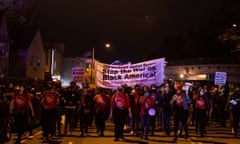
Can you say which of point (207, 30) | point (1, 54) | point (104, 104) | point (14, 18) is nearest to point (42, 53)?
point (14, 18)

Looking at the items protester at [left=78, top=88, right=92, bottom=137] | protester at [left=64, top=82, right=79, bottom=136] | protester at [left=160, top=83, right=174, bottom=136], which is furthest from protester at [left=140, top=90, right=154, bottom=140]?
protester at [left=64, top=82, right=79, bottom=136]

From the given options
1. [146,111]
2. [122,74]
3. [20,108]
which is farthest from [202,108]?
[20,108]

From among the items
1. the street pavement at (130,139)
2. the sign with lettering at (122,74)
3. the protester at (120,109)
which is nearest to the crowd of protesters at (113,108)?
the protester at (120,109)

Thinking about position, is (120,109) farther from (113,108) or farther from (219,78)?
(219,78)

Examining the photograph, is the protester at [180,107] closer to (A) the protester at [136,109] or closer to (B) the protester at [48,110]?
(A) the protester at [136,109]

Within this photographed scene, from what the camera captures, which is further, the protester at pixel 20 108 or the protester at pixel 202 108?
the protester at pixel 202 108

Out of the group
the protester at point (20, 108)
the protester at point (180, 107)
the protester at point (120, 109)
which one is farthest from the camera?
the protester at point (180, 107)

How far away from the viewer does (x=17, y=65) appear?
179ft

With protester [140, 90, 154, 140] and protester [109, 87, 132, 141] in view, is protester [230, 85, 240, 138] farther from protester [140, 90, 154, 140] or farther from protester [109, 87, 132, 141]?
protester [109, 87, 132, 141]

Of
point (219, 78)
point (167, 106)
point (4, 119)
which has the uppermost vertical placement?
point (219, 78)

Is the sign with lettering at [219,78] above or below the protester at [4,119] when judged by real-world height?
above

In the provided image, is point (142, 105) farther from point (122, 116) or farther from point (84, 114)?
point (84, 114)

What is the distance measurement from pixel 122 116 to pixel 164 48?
7886 centimetres

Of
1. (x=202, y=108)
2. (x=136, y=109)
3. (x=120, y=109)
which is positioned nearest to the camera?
(x=120, y=109)
